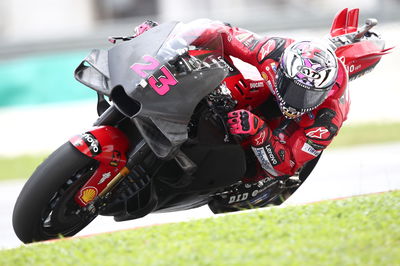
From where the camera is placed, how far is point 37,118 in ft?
36.5

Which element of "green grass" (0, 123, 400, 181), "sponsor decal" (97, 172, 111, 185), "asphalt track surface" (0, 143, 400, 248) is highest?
"sponsor decal" (97, 172, 111, 185)

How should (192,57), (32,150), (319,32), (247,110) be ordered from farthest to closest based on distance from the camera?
(319,32)
(32,150)
(247,110)
(192,57)

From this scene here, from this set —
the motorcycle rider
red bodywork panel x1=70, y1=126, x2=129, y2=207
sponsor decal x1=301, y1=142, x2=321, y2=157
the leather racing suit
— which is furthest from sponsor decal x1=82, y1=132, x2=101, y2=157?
sponsor decal x1=301, y1=142, x2=321, y2=157

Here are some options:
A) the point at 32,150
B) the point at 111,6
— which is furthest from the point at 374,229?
the point at 111,6

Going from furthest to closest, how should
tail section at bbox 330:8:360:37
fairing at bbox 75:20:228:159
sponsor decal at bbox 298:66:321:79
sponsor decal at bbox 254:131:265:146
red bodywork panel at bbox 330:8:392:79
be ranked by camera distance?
tail section at bbox 330:8:360:37, red bodywork panel at bbox 330:8:392:79, sponsor decal at bbox 254:131:265:146, sponsor decal at bbox 298:66:321:79, fairing at bbox 75:20:228:159

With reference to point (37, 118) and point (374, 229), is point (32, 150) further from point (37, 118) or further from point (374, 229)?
point (374, 229)

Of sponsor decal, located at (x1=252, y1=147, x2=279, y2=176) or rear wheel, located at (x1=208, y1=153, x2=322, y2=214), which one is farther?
rear wheel, located at (x1=208, y1=153, x2=322, y2=214)

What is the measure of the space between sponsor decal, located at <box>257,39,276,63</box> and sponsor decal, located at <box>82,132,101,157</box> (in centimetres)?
132

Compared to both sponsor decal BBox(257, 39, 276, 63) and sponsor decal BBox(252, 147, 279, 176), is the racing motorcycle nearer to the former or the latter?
sponsor decal BBox(252, 147, 279, 176)

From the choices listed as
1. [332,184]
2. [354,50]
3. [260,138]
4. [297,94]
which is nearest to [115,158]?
[260,138]

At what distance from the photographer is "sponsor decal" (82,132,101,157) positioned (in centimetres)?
458

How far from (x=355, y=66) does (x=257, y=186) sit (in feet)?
3.96

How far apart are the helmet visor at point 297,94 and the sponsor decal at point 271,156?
360 millimetres

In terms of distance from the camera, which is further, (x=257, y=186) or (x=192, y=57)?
(x=257, y=186)
